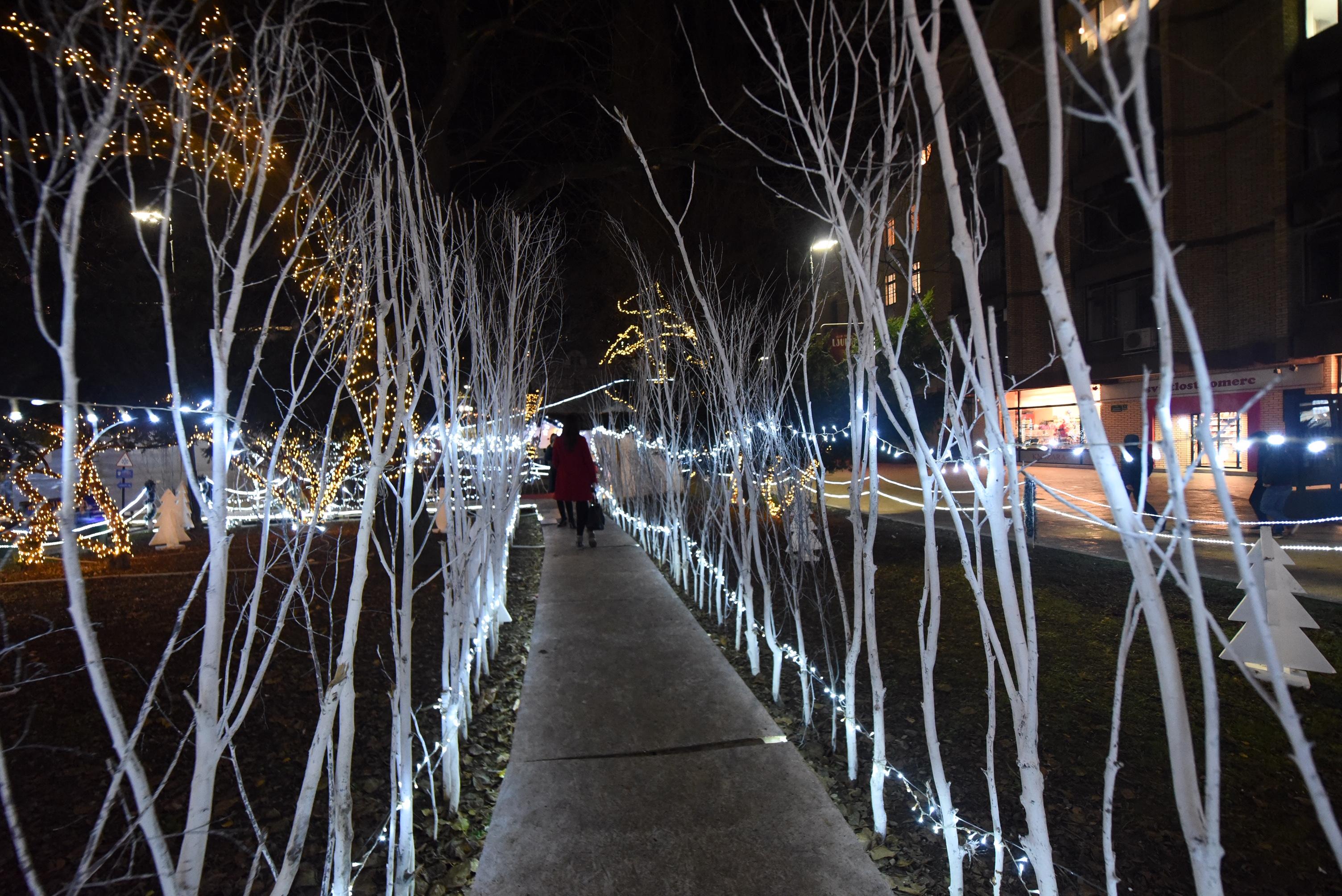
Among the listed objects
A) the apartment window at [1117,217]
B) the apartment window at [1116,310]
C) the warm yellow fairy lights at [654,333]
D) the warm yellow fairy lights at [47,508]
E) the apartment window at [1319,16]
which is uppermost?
the apartment window at [1319,16]

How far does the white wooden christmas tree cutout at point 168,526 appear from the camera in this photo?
9758 millimetres

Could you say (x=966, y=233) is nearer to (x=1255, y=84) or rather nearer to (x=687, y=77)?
(x=687, y=77)

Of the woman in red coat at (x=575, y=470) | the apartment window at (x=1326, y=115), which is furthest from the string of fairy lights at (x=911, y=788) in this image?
the apartment window at (x=1326, y=115)

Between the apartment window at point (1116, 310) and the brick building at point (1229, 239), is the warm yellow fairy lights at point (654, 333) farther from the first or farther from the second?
the apartment window at point (1116, 310)

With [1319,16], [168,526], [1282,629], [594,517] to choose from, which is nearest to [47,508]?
[168,526]

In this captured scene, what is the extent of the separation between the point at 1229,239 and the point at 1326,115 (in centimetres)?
321

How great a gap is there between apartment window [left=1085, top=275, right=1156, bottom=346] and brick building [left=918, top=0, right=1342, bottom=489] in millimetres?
47

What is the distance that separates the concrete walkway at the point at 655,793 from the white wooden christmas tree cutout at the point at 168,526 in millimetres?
8280

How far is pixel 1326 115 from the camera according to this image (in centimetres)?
1423

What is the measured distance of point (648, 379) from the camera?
809 centimetres

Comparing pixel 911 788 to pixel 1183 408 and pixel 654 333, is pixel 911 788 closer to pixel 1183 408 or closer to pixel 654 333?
pixel 654 333

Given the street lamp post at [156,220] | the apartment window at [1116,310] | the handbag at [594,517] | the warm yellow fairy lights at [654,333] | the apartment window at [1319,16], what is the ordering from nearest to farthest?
1. the street lamp post at [156,220]
2. the warm yellow fairy lights at [654,333]
3. the handbag at [594,517]
4. the apartment window at [1319,16]
5. the apartment window at [1116,310]

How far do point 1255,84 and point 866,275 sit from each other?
19.8 metres

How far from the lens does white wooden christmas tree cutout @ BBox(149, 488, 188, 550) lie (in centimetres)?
976
